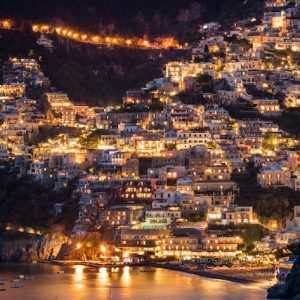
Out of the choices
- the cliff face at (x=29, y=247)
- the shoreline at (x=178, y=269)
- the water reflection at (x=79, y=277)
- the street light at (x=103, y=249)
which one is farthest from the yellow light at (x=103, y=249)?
the cliff face at (x=29, y=247)

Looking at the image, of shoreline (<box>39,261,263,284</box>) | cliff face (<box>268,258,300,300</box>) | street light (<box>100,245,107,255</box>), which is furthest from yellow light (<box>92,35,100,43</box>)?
cliff face (<box>268,258,300,300</box>)

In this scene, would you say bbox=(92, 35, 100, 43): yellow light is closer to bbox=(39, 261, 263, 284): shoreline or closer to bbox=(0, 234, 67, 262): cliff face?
bbox=(0, 234, 67, 262): cliff face

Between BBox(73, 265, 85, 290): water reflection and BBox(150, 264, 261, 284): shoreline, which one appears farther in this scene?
BBox(150, 264, 261, 284): shoreline

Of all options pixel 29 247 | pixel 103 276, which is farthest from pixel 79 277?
pixel 29 247

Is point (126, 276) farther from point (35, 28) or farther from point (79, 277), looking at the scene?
point (35, 28)

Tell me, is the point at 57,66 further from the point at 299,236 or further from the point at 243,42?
the point at 299,236

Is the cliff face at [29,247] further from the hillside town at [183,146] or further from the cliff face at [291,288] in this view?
the cliff face at [291,288]
